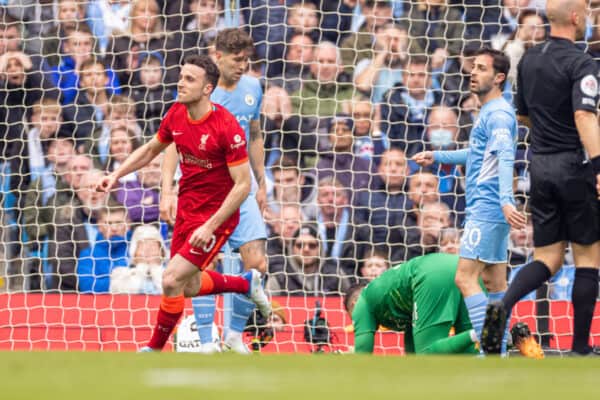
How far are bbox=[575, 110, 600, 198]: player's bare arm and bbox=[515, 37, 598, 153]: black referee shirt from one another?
0.09 metres

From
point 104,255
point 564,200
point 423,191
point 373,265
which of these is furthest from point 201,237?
point 423,191

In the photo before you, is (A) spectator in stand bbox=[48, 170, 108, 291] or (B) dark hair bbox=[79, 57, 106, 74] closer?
(A) spectator in stand bbox=[48, 170, 108, 291]

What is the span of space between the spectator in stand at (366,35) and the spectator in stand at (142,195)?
180 centimetres

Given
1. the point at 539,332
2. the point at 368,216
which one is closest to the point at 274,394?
the point at 539,332

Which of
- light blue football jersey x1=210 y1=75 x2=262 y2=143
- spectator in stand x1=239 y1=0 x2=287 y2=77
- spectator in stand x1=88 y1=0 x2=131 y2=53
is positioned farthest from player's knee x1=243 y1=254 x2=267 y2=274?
spectator in stand x1=88 y1=0 x2=131 y2=53

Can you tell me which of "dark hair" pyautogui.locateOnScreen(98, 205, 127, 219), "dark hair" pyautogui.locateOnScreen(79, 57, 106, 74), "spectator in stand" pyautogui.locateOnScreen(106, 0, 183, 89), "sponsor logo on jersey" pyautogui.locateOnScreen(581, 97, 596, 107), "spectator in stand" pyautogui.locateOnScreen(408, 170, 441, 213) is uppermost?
"spectator in stand" pyautogui.locateOnScreen(106, 0, 183, 89)

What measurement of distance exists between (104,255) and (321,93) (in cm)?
224

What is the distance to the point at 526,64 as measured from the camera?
6727 millimetres

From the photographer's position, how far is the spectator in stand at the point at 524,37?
34.4ft

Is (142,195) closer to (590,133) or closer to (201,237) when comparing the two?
(201,237)

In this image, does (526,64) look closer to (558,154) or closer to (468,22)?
(558,154)

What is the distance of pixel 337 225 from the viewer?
10242 millimetres

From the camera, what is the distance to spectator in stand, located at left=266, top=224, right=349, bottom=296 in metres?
9.99

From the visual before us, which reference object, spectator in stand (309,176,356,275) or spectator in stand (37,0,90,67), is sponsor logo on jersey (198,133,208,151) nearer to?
spectator in stand (309,176,356,275)
